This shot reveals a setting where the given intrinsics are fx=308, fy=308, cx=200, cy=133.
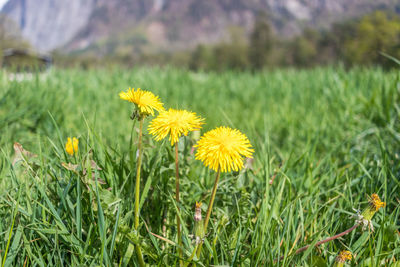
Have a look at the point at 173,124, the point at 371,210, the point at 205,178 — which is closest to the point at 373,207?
the point at 371,210

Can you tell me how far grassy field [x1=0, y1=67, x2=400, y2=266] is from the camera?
2.77ft

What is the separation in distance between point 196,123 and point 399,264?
697mm

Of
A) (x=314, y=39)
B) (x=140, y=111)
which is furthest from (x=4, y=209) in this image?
(x=314, y=39)

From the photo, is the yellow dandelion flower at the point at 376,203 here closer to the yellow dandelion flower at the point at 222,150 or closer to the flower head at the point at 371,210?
the flower head at the point at 371,210

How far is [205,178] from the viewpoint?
4.32ft

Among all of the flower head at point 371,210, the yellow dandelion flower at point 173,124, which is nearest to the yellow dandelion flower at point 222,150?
the yellow dandelion flower at point 173,124

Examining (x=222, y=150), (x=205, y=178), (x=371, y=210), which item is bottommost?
(x=205, y=178)

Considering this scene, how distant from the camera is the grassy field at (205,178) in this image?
843 mm

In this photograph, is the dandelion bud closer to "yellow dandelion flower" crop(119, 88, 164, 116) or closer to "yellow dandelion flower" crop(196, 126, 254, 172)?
"yellow dandelion flower" crop(196, 126, 254, 172)

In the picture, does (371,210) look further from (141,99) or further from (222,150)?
(141,99)

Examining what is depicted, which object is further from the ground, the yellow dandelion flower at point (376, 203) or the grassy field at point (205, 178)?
the yellow dandelion flower at point (376, 203)

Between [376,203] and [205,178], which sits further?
[205,178]

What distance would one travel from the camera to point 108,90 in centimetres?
371

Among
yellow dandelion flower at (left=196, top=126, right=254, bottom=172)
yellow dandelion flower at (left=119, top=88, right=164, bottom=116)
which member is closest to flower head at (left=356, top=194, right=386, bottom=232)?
yellow dandelion flower at (left=196, top=126, right=254, bottom=172)
